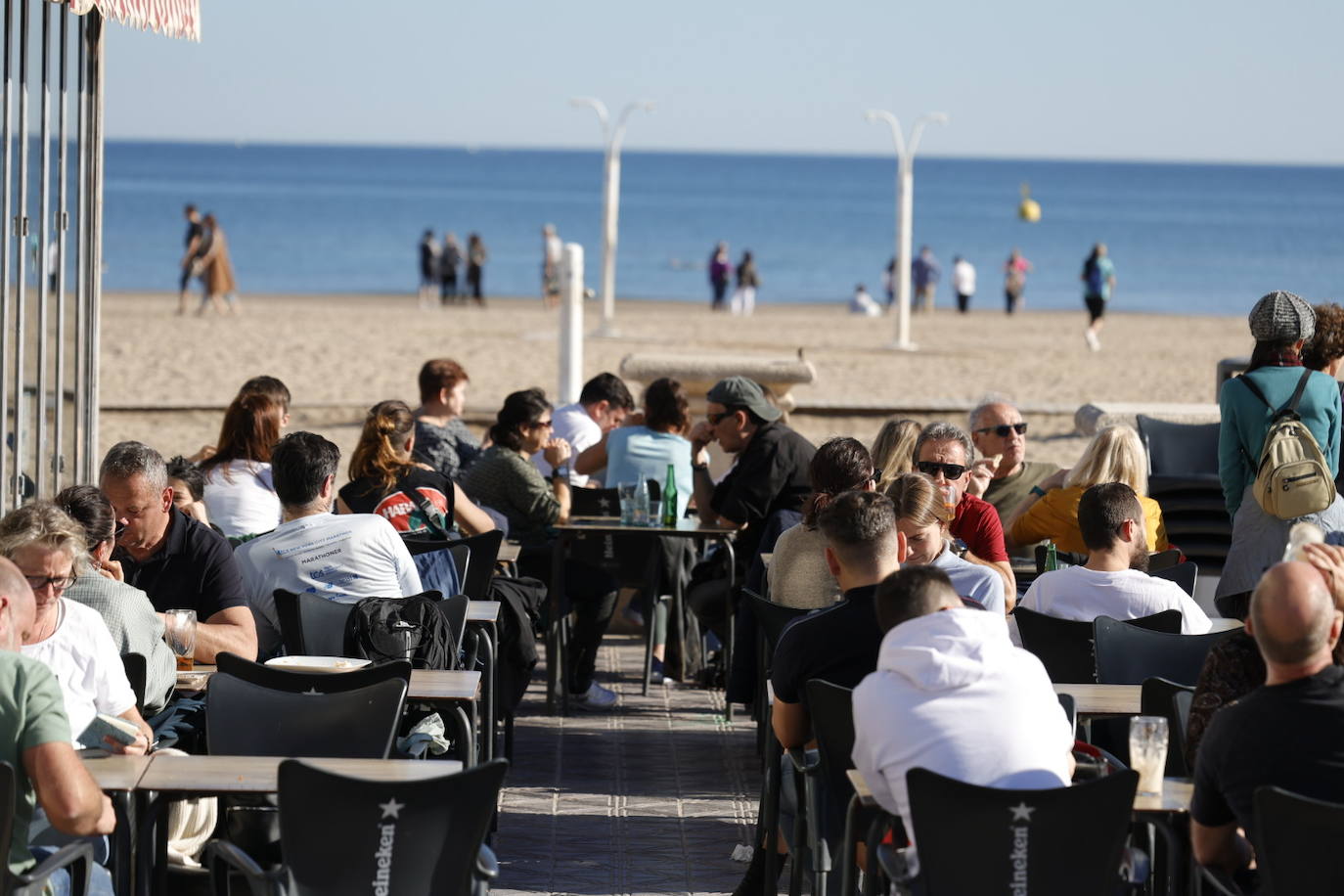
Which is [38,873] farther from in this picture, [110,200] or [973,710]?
[110,200]

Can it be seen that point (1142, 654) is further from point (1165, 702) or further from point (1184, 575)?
point (1184, 575)

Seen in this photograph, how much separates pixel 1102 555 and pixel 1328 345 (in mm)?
1691

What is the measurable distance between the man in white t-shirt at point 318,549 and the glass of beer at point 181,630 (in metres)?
0.58

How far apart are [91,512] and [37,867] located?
1.35 m

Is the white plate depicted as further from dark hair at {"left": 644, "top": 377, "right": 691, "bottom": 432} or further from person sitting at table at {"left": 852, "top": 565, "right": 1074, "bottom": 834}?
dark hair at {"left": 644, "top": 377, "right": 691, "bottom": 432}

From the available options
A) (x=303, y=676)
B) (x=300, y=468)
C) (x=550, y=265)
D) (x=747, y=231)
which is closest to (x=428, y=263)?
(x=550, y=265)

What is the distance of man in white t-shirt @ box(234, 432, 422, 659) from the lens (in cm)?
521

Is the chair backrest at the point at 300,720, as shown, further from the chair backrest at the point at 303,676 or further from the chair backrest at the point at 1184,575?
the chair backrest at the point at 1184,575

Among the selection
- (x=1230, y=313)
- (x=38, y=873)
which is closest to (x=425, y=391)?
(x=38, y=873)

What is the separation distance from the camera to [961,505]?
586 centimetres

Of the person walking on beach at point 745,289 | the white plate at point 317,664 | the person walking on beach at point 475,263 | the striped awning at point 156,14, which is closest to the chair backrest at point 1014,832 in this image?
the white plate at point 317,664

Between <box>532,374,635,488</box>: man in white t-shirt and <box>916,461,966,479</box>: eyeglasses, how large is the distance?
9.22 feet

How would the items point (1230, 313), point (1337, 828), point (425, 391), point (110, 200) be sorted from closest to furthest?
1. point (1337, 828)
2. point (425, 391)
3. point (1230, 313)
4. point (110, 200)

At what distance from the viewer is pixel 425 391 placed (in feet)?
26.2
